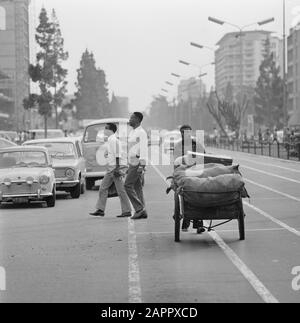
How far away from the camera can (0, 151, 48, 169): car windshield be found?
18.5 m

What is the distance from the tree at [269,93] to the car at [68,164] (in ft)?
372

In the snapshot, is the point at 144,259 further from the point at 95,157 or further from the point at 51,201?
the point at 95,157

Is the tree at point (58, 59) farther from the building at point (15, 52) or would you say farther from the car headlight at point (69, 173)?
the car headlight at point (69, 173)

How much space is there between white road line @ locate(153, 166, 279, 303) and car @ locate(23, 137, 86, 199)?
8.25m

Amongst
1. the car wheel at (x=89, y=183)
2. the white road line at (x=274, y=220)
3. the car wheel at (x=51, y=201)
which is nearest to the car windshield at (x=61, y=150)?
the car wheel at (x=89, y=183)

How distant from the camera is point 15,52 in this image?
114m

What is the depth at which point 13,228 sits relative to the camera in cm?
1384

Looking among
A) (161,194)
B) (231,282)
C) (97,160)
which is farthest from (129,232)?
(97,160)

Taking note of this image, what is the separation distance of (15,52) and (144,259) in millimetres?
107192

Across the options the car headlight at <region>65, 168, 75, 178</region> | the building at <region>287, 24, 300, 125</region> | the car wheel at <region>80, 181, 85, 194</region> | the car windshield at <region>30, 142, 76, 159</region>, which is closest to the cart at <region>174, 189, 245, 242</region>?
the car headlight at <region>65, 168, 75, 178</region>
